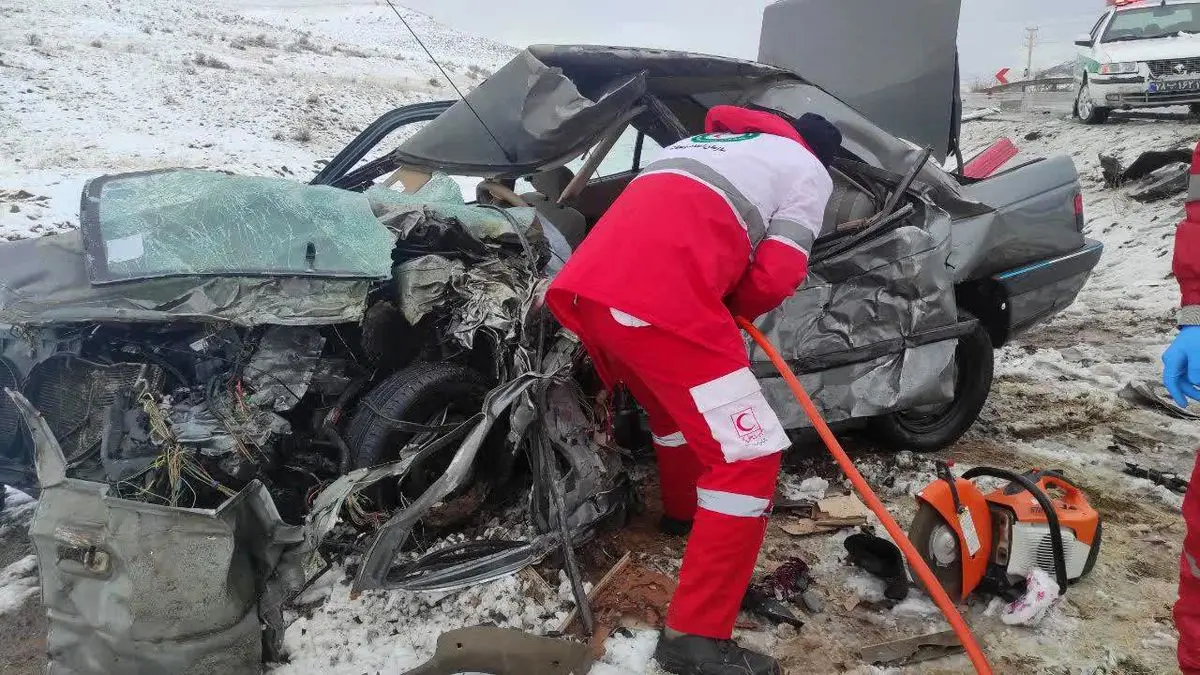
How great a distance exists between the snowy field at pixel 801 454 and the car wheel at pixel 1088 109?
28cm

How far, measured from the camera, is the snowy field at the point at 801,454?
2.36 m

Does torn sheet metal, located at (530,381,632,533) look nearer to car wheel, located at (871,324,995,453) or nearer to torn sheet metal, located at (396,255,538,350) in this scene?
torn sheet metal, located at (396,255,538,350)

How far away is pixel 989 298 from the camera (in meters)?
3.52

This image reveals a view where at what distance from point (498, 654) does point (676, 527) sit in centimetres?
103

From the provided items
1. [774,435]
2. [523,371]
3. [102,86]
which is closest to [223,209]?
[523,371]

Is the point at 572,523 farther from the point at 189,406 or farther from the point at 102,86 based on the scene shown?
the point at 102,86

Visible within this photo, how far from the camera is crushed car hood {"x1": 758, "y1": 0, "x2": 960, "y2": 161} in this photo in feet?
11.6

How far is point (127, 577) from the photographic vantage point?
1.86m

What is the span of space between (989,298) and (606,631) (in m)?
2.45

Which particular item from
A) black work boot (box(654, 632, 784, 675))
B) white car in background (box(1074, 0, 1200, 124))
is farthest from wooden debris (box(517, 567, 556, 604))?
white car in background (box(1074, 0, 1200, 124))

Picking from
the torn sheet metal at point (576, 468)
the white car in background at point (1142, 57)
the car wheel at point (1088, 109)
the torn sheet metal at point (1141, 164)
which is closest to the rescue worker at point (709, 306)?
the torn sheet metal at point (576, 468)

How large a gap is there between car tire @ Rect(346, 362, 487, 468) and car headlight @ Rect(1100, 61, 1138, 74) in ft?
34.5

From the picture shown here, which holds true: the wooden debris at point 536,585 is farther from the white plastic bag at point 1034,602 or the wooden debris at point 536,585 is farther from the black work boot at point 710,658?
the white plastic bag at point 1034,602

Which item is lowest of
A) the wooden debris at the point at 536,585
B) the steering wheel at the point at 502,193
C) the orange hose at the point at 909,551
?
the wooden debris at the point at 536,585
